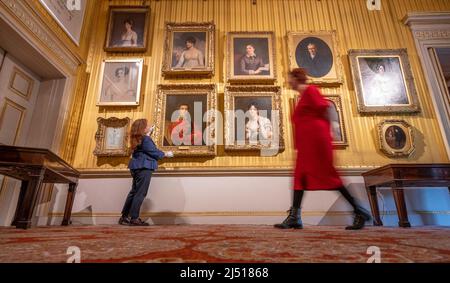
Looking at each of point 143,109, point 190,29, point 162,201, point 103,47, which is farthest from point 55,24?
point 162,201

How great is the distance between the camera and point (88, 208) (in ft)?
12.2

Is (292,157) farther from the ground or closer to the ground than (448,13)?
closer to the ground

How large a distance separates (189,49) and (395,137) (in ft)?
12.1

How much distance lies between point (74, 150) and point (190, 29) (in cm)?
286

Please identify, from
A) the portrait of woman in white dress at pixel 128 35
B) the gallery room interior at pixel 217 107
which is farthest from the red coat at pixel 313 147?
the portrait of woman in white dress at pixel 128 35

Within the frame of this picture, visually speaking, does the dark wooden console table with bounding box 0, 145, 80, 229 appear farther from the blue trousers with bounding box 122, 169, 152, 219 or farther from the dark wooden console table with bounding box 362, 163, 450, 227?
the dark wooden console table with bounding box 362, 163, 450, 227

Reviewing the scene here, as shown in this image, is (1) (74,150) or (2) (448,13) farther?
(2) (448,13)

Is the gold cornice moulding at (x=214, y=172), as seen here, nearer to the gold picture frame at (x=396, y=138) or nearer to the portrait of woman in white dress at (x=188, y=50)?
the gold picture frame at (x=396, y=138)

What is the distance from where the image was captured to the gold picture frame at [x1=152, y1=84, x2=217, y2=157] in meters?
3.98

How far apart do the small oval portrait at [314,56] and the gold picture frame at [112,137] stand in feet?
10.3

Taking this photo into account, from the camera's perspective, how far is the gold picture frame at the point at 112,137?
396cm

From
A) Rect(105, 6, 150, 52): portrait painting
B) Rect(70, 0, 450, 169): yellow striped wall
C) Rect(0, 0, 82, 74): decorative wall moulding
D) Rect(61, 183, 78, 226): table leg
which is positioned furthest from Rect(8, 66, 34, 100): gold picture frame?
Rect(61, 183, 78, 226): table leg
